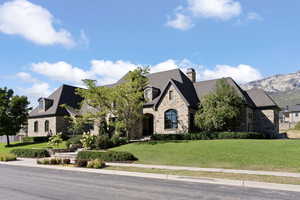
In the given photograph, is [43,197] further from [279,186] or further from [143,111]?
[143,111]

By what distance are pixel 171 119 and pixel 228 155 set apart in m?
13.7

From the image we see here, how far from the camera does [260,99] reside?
3678 centimetres

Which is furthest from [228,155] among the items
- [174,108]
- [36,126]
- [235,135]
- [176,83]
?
[36,126]

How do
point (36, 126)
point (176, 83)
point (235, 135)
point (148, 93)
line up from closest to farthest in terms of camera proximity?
1. point (235, 135)
2. point (176, 83)
3. point (148, 93)
4. point (36, 126)

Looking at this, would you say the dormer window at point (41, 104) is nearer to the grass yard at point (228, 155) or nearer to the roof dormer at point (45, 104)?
the roof dormer at point (45, 104)

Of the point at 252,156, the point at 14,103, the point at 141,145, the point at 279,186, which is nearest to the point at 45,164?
the point at 141,145

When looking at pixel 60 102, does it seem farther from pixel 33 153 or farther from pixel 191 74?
pixel 191 74

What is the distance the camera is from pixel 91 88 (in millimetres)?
27484

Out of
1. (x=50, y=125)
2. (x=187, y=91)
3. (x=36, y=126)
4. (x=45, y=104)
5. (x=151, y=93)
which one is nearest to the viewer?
(x=187, y=91)

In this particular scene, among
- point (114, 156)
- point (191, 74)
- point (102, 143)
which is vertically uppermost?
point (191, 74)

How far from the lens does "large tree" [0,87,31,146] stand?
3888 centimetres

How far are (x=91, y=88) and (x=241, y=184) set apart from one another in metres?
19.7

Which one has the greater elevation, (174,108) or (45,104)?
(45,104)

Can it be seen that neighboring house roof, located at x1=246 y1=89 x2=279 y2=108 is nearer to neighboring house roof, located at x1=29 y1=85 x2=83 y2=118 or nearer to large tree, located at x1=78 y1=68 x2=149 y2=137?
large tree, located at x1=78 y1=68 x2=149 y2=137
